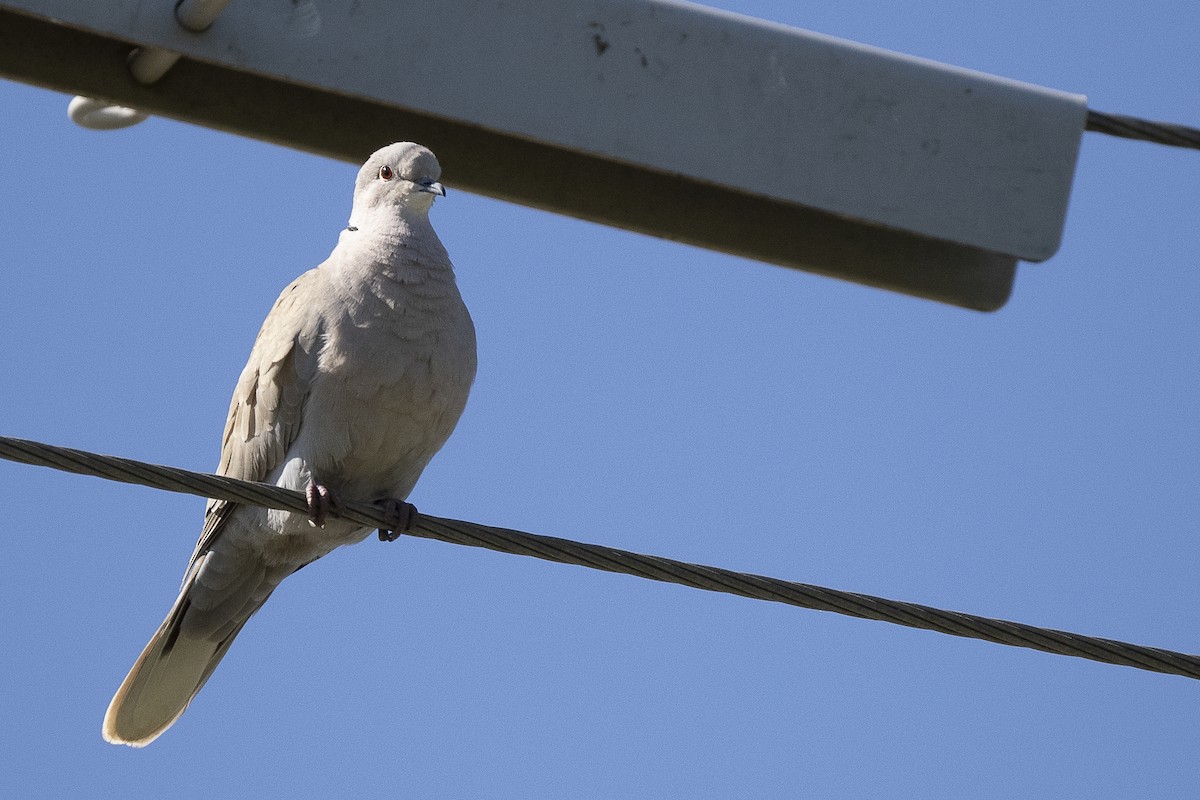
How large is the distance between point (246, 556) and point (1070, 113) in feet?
9.80

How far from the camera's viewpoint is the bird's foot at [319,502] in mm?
4434

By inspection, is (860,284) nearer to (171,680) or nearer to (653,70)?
(653,70)

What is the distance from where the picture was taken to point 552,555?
3355 mm

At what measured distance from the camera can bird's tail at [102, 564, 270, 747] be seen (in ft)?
17.0

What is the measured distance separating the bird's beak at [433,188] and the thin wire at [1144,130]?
1.99m

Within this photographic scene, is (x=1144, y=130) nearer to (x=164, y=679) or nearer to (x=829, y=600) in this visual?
(x=829, y=600)

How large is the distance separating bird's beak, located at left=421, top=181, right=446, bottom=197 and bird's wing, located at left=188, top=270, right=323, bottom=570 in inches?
18.4

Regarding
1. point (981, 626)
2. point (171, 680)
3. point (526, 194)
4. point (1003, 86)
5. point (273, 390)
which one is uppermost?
point (1003, 86)

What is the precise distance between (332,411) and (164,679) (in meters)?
1.23

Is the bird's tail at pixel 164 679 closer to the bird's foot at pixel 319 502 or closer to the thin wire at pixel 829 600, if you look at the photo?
the bird's foot at pixel 319 502

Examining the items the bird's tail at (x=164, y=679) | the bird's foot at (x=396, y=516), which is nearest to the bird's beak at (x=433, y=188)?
the bird's foot at (x=396, y=516)

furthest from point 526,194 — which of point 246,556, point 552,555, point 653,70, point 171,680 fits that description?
point 171,680

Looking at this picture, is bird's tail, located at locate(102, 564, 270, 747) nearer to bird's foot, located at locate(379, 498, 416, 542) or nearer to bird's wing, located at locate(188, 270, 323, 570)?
bird's wing, located at locate(188, 270, 323, 570)

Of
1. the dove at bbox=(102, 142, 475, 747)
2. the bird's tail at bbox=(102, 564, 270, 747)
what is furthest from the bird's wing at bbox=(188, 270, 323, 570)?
the bird's tail at bbox=(102, 564, 270, 747)
